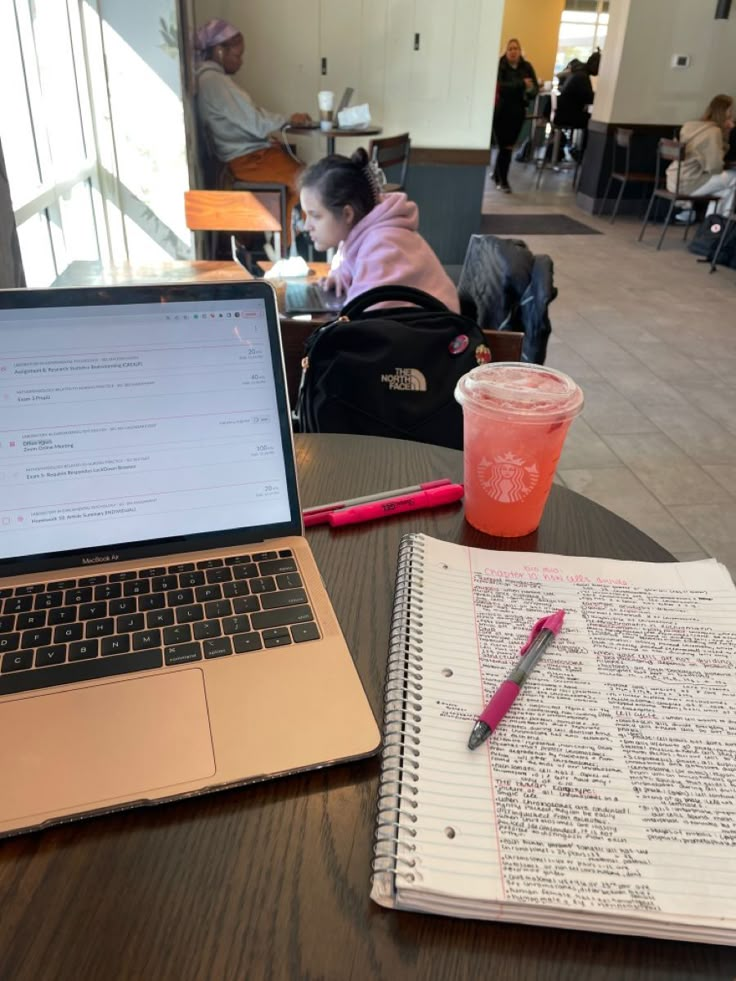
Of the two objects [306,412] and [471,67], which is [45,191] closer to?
[306,412]

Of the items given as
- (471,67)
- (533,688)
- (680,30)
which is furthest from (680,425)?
(680,30)

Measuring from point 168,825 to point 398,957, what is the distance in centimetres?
17

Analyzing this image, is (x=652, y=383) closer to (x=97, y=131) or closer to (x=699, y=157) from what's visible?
(x=97, y=131)

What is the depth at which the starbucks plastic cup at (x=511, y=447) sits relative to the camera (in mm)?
758

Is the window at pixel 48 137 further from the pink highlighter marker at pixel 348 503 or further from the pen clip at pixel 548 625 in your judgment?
the pen clip at pixel 548 625

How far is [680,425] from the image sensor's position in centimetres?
293

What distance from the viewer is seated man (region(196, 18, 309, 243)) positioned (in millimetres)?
4180

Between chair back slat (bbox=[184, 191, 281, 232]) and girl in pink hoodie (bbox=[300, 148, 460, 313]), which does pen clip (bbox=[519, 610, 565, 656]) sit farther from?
chair back slat (bbox=[184, 191, 281, 232])

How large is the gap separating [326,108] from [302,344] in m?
3.59

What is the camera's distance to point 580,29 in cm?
1227

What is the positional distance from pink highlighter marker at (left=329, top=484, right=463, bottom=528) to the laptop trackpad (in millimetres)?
292

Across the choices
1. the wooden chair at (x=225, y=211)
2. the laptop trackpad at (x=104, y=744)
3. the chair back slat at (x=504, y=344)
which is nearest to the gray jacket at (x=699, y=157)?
the wooden chair at (x=225, y=211)

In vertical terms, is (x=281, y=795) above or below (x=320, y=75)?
below

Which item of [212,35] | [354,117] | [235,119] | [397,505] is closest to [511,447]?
[397,505]
